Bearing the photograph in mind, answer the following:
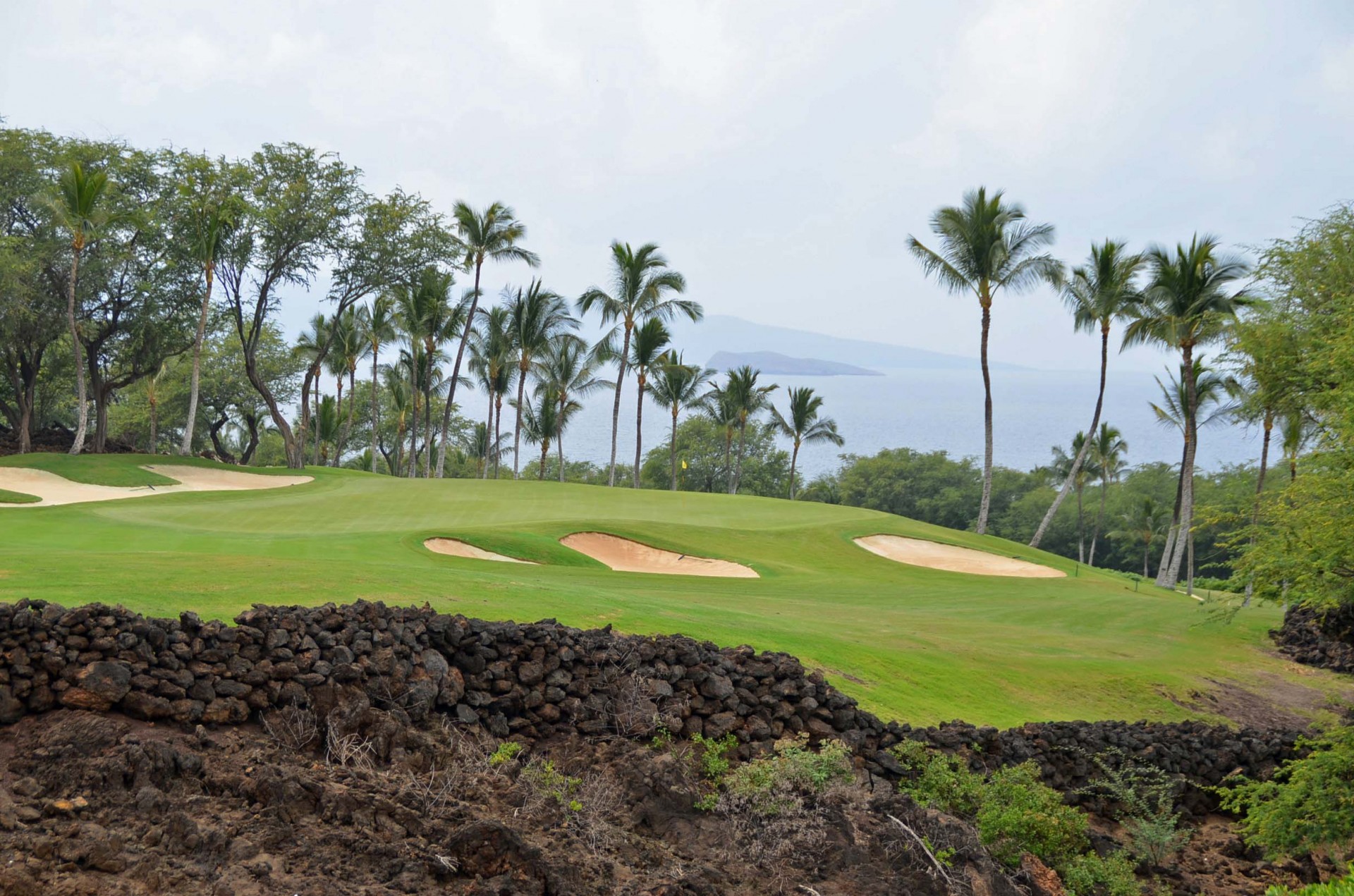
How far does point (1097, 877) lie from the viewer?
7.65 meters

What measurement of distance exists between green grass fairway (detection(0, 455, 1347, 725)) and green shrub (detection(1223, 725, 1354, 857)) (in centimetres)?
252

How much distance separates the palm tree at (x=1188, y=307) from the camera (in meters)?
33.1

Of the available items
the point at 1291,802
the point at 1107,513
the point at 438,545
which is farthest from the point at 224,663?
the point at 1107,513

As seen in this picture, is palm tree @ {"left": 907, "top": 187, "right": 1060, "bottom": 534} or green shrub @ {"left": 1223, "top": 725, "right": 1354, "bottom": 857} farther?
palm tree @ {"left": 907, "top": 187, "right": 1060, "bottom": 534}

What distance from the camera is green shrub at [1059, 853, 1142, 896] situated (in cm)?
751

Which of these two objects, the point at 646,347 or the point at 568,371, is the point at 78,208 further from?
the point at 568,371

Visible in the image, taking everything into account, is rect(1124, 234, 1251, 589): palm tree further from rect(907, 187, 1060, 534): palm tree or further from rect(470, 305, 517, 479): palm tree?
rect(470, 305, 517, 479): palm tree

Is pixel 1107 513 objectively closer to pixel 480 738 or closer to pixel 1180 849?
pixel 1180 849

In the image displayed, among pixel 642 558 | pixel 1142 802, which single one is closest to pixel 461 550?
pixel 642 558

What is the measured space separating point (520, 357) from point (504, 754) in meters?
52.2

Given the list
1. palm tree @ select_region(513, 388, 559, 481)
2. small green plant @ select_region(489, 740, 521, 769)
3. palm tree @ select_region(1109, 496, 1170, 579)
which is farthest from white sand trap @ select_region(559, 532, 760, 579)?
palm tree @ select_region(1109, 496, 1170, 579)

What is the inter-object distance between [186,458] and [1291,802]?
35744 mm

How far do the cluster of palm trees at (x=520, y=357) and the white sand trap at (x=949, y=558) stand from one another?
23.1 m

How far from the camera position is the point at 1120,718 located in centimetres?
1241
